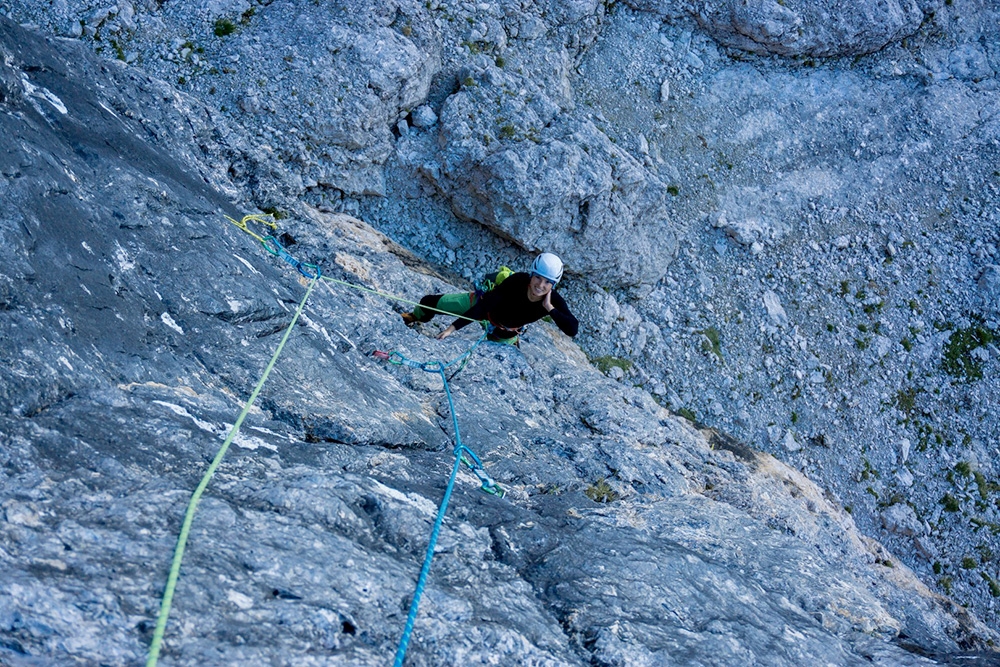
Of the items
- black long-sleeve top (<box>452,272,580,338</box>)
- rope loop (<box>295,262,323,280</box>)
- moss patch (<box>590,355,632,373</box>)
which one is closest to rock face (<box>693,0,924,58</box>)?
moss patch (<box>590,355,632,373</box>)

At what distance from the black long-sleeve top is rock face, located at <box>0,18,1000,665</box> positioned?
693 mm

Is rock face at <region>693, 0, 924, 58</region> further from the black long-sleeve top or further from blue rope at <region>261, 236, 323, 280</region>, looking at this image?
blue rope at <region>261, 236, 323, 280</region>

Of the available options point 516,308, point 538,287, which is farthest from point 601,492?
point 516,308

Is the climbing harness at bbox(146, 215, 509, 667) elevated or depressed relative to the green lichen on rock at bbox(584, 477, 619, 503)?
elevated

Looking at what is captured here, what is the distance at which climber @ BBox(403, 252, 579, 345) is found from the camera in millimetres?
6965

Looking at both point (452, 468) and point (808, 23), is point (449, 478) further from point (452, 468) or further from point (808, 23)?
point (808, 23)

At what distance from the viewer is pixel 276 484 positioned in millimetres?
3902

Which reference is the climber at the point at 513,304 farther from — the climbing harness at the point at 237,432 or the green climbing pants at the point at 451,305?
the climbing harness at the point at 237,432

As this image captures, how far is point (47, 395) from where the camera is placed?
3.70 metres

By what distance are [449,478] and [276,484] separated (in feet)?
5.43

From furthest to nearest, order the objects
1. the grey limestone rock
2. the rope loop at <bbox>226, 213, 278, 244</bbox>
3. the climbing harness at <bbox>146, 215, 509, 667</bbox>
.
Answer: the grey limestone rock < the rope loop at <bbox>226, 213, 278, 244</bbox> < the climbing harness at <bbox>146, 215, 509, 667</bbox>

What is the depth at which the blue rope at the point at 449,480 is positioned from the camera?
130 inches

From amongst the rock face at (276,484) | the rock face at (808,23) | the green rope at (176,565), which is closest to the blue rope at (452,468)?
the rock face at (276,484)

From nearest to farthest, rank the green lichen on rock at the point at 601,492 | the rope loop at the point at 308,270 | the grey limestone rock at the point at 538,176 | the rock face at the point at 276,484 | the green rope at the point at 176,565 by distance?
1. the green rope at the point at 176,565
2. the rock face at the point at 276,484
3. the green lichen on rock at the point at 601,492
4. the rope loop at the point at 308,270
5. the grey limestone rock at the point at 538,176
